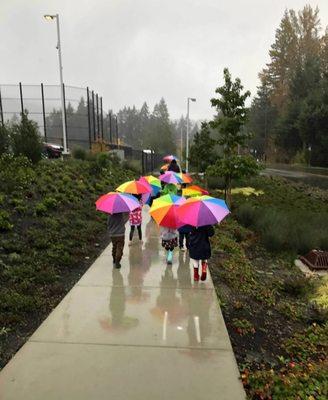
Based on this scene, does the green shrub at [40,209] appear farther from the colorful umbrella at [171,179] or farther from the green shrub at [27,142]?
the green shrub at [27,142]

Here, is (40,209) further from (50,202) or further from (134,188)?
(134,188)

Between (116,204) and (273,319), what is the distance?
3312 millimetres

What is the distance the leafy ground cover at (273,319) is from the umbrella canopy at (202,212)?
1.37m

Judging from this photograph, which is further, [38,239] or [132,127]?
[132,127]

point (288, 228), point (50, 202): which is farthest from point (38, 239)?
point (288, 228)

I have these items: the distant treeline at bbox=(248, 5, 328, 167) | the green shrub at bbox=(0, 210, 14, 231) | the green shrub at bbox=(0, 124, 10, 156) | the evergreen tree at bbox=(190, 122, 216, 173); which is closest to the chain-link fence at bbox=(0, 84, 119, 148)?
the evergreen tree at bbox=(190, 122, 216, 173)

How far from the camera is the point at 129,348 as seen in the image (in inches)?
188

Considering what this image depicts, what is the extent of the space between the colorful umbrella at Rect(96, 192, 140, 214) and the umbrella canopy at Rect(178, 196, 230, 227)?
112 centimetres

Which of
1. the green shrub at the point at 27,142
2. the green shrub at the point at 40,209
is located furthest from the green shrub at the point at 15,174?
the green shrub at the point at 40,209

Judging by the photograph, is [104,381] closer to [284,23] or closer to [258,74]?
[284,23]

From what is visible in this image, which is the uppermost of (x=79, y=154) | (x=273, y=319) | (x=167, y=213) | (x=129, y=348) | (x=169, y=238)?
(x=79, y=154)

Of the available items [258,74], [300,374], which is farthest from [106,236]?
[258,74]

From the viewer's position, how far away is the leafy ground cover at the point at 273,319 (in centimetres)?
432

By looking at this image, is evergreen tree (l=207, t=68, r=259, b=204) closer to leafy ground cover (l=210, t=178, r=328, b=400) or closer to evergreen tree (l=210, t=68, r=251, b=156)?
evergreen tree (l=210, t=68, r=251, b=156)
